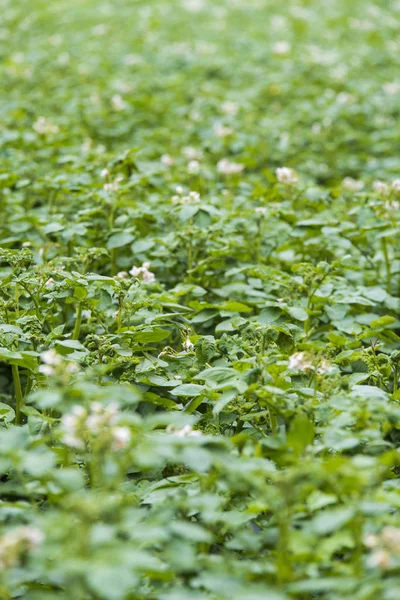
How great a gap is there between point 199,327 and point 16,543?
65.1 inches

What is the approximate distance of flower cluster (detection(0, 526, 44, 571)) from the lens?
52.0 inches

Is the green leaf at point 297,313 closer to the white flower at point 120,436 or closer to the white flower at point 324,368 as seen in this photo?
the white flower at point 324,368

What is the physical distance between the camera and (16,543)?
1338mm

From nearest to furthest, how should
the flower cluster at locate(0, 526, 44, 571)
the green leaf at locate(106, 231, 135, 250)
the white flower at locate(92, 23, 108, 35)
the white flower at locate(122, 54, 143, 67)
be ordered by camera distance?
1. the flower cluster at locate(0, 526, 44, 571)
2. the green leaf at locate(106, 231, 135, 250)
3. the white flower at locate(122, 54, 143, 67)
4. the white flower at locate(92, 23, 108, 35)

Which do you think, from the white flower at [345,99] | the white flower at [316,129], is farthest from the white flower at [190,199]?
Result: the white flower at [345,99]

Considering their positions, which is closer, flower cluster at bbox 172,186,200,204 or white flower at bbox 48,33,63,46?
flower cluster at bbox 172,186,200,204

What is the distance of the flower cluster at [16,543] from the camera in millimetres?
1321

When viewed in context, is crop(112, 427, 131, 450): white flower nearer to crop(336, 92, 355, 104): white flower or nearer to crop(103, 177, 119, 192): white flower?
crop(103, 177, 119, 192): white flower

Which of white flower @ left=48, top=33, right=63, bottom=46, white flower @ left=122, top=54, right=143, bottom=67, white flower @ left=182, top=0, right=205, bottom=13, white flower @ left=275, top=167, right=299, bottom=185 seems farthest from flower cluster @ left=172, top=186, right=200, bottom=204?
white flower @ left=182, top=0, right=205, bottom=13

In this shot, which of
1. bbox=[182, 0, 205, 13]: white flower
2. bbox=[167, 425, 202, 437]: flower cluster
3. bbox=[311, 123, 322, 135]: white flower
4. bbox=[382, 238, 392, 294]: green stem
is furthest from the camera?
bbox=[182, 0, 205, 13]: white flower

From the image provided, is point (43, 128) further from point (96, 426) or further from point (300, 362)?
point (96, 426)

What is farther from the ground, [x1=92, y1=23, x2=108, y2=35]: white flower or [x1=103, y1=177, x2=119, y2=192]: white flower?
[x1=103, y1=177, x2=119, y2=192]: white flower

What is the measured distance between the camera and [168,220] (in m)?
3.47

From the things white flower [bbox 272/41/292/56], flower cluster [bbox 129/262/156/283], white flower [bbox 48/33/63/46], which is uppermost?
flower cluster [bbox 129/262/156/283]
